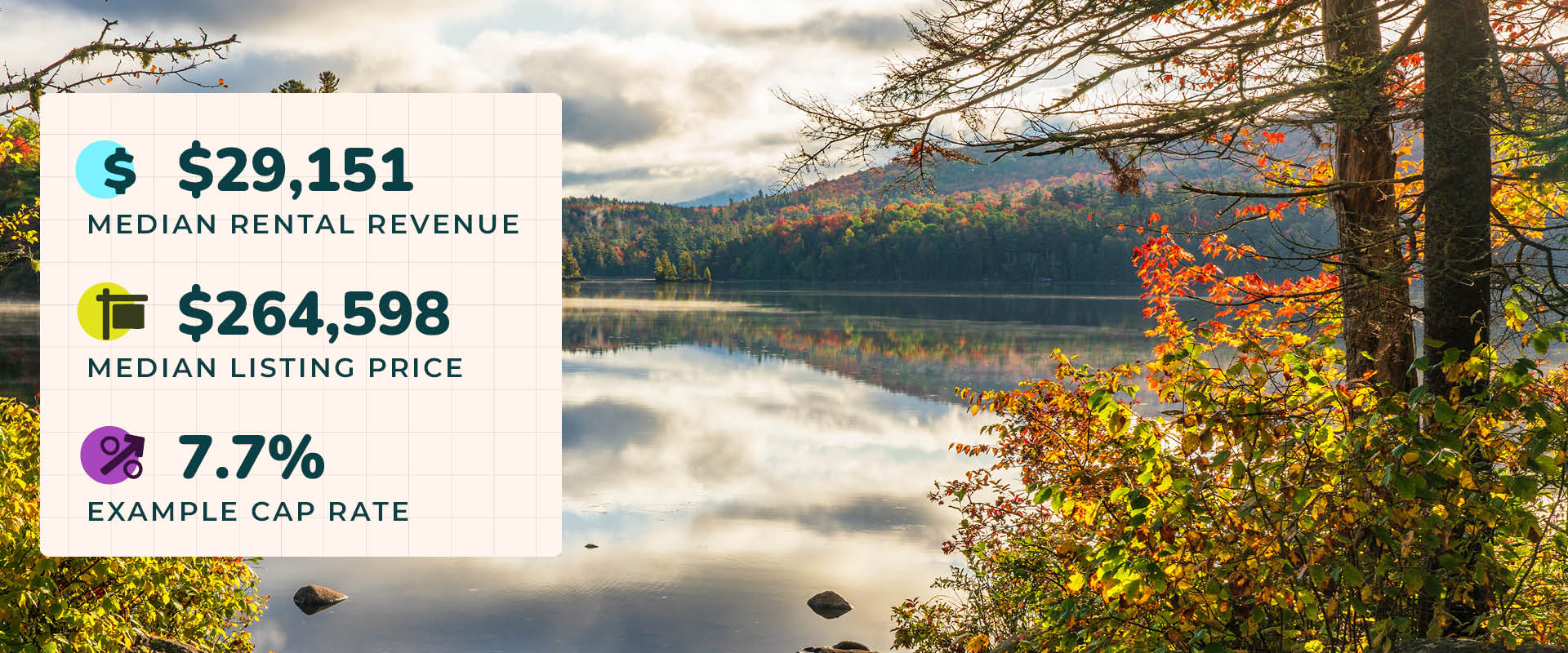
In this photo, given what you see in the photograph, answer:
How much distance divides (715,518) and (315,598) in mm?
8030

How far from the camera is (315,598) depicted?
16125 millimetres

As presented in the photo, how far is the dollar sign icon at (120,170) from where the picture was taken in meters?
6.57

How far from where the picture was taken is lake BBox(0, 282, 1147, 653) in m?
15.2

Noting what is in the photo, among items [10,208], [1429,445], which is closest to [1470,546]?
[1429,445]

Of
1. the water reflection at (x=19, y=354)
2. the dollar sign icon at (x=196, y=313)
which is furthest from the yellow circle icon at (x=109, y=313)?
the water reflection at (x=19, y=354)

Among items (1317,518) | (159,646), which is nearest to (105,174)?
(159,646)

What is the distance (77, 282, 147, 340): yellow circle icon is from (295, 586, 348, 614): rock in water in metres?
10.7

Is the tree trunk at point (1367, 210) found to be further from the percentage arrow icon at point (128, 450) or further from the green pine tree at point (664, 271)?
the green pine tree at point (664, 271)

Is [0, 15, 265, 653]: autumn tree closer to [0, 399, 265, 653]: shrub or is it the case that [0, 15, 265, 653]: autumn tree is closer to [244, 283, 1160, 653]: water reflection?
[0, 399, 265, 653]: shrub

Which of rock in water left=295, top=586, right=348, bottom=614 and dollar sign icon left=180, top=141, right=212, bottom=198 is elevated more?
dollar sign icon left=180, top=141, right=212, bottom=198

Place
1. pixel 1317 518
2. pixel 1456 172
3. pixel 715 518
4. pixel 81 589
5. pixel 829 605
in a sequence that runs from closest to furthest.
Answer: pixel 1317 518
pixel 1456 172
pixel 81 589
pixel 829 605
pixel 715 518

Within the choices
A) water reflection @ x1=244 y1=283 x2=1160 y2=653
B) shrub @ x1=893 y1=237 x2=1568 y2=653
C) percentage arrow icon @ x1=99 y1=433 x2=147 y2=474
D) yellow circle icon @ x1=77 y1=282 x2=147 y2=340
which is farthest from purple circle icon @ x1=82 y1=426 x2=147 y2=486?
water reflection @ x1=244 y1=283 x2=1160 y2=653

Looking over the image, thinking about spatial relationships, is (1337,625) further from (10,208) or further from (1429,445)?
(10,208)

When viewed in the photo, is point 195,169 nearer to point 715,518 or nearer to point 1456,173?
point 1456,173
